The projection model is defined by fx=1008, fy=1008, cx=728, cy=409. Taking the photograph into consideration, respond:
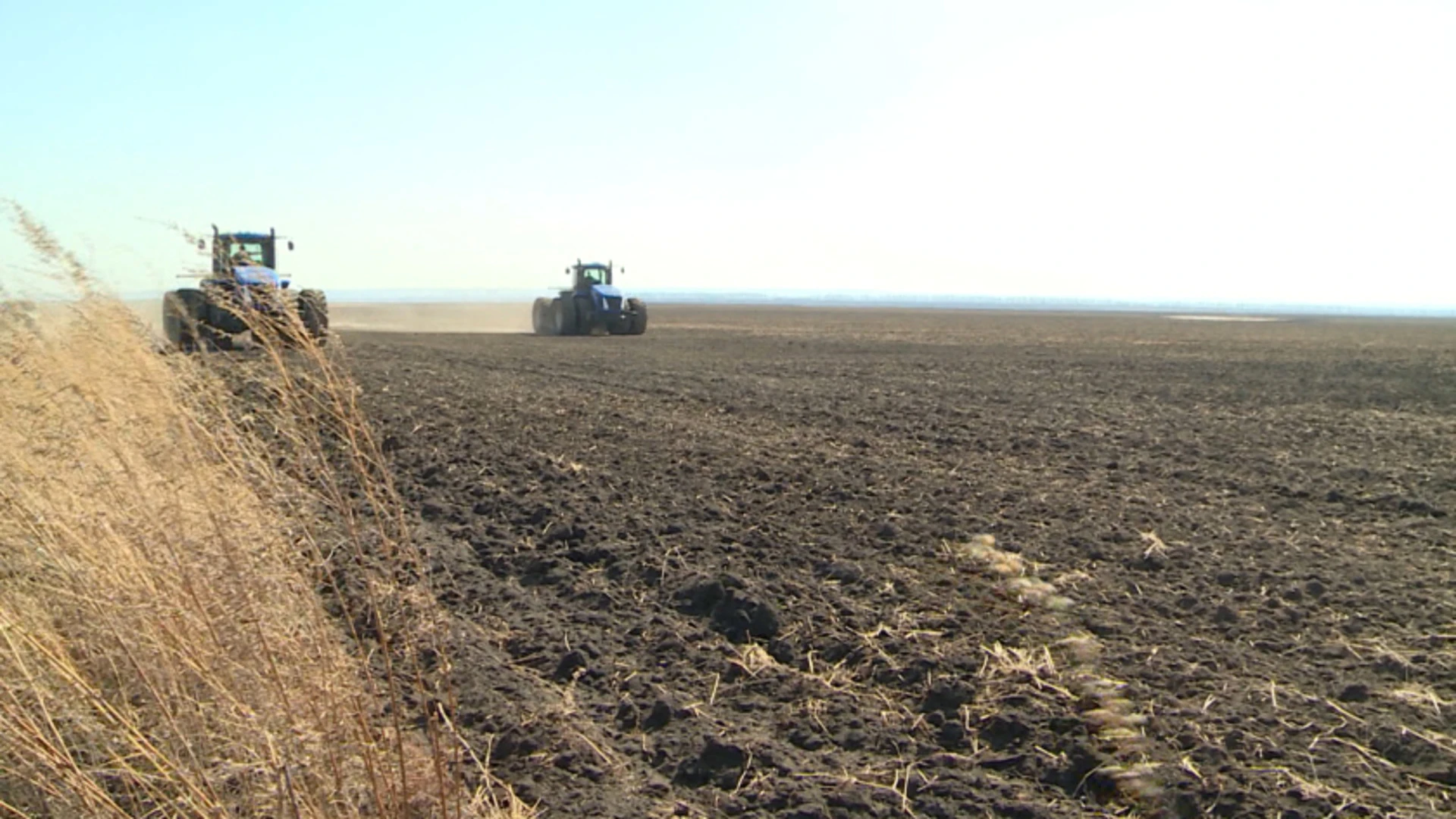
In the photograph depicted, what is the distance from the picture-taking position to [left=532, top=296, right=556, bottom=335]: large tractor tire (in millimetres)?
31812

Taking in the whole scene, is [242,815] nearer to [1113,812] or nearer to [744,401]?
[1113,812]

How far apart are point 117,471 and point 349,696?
1.53 metres

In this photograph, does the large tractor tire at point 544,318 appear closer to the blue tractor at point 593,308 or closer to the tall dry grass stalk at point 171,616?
the blue tractor at point 593,308

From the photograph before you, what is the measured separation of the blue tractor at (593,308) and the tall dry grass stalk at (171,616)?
85.5 ft

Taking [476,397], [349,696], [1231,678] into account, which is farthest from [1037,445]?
[349,696]

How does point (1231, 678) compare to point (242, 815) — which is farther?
point (1231, 678)

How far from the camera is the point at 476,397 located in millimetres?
12992

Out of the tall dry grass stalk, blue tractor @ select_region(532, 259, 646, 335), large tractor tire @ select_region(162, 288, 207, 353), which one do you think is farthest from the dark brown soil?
blue tractor @ select_region(532, 259, 646, 335)

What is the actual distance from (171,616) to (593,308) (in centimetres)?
2759

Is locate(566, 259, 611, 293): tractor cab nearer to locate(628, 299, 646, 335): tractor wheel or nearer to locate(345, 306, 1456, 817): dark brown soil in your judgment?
locate(628, 299, 646, 335): tractor wheel

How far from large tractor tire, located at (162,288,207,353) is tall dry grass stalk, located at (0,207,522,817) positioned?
0.22 m

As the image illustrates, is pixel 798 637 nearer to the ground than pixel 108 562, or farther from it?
nearer to the ground

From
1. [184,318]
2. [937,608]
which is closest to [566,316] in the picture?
[937,608]

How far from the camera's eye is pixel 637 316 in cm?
3120
